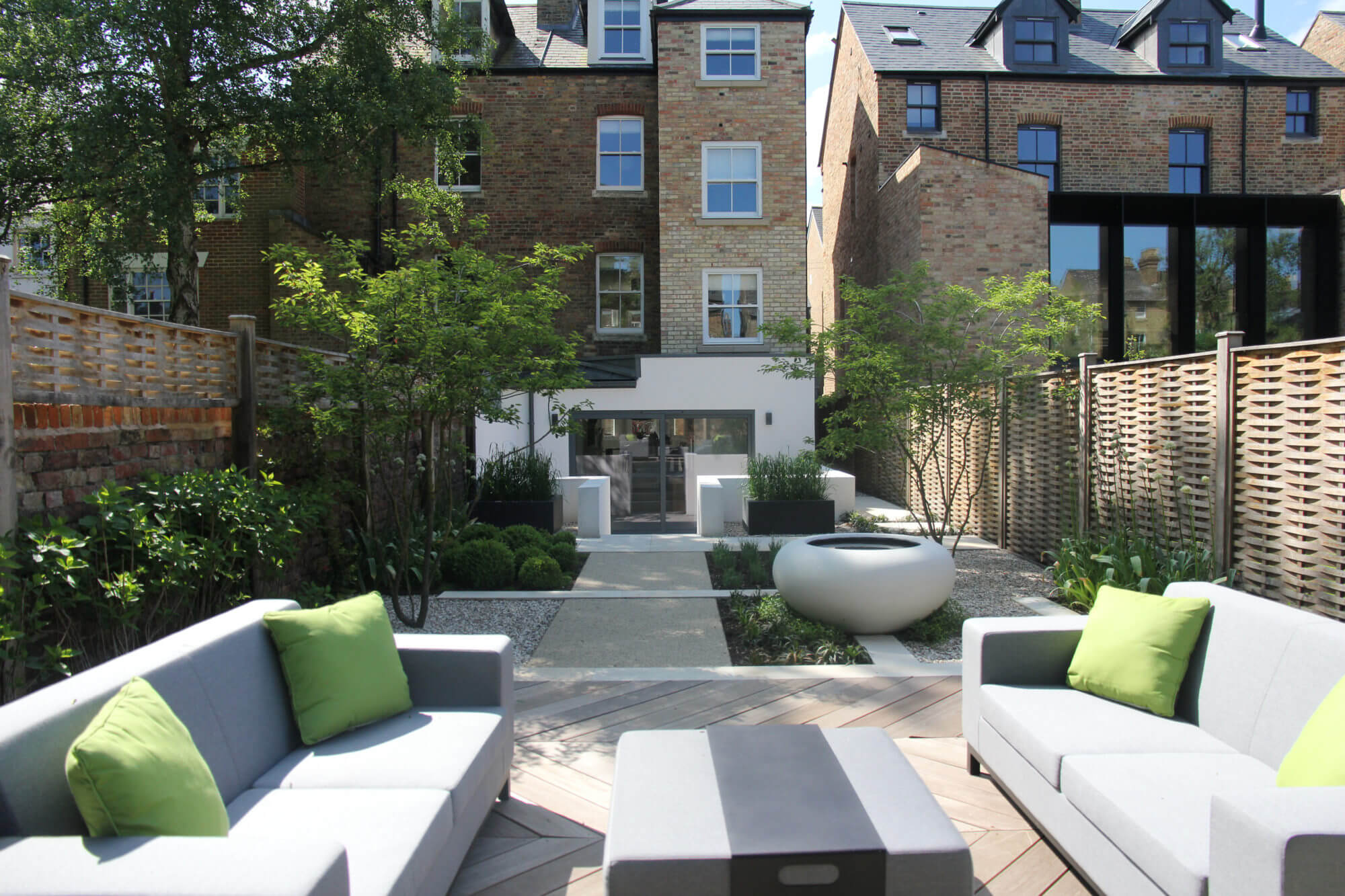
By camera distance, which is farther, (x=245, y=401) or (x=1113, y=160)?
(x=1113, y=160)

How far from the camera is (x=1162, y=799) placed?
2432 mm

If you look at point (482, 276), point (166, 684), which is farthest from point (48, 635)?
point (482, 276)

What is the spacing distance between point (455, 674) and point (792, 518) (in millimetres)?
7905

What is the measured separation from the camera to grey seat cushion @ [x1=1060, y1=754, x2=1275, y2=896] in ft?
6.98

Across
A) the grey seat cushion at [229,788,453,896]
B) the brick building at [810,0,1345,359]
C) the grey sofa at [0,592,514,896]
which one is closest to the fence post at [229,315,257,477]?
the grey sofa at [0,592,514,896]

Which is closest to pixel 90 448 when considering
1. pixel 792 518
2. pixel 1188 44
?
pixel 792 518

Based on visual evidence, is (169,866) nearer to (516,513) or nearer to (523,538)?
(523,538)

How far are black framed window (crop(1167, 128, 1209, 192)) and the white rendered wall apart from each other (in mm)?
9345

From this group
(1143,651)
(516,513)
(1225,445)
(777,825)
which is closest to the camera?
(777,825)

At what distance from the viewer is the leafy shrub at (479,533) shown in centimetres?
854

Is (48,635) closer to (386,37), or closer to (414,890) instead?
(414,890)

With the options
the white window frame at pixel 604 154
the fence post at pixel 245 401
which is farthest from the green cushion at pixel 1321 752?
the white window frame at pixel 604 154

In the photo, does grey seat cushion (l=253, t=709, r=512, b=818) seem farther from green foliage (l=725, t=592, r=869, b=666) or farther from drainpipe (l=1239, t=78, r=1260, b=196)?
drainpipe (l=1239, t=78, r=1260, b=196)

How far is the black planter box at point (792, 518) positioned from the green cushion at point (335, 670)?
26.3ft
